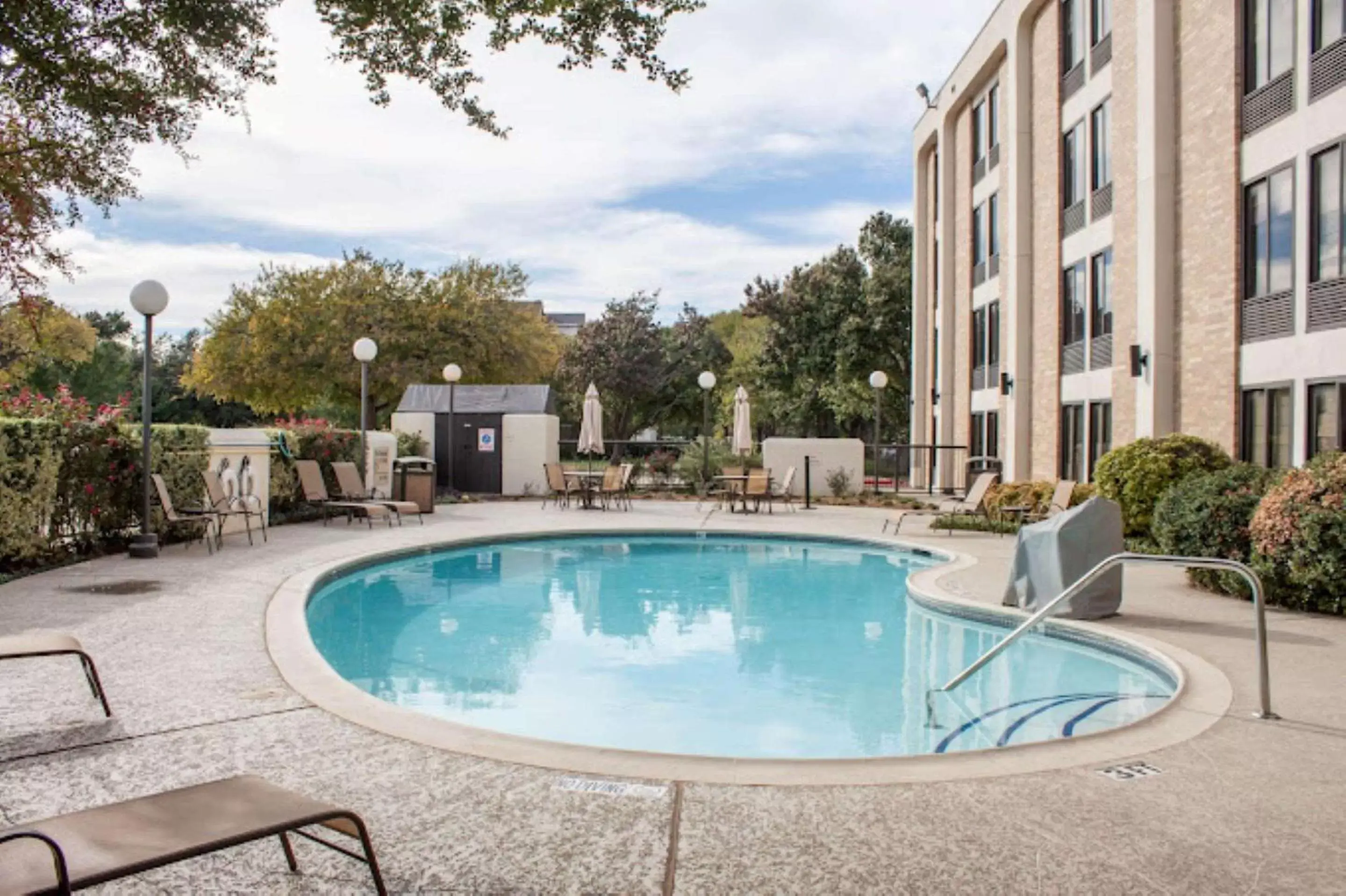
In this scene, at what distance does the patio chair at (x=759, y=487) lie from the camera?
62.2ft

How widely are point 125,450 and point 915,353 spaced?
23.3 m

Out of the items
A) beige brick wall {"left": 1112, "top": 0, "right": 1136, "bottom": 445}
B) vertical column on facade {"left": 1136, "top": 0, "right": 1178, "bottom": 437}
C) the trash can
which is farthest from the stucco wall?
the trash can

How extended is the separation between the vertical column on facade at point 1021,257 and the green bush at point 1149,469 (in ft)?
25.1

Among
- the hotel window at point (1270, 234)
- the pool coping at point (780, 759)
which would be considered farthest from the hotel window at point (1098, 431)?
the pool coping at point (780, 759)

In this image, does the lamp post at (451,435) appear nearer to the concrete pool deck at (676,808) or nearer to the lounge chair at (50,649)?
the concrete pool deck at (676,808)

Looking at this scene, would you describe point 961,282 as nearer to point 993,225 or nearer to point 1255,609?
point 993,225

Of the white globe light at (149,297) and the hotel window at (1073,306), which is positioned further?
the hotel window at (1073,306)

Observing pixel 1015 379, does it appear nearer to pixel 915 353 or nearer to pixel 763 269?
pixel 915 353

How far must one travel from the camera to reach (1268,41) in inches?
508

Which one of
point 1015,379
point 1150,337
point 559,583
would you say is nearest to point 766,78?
point 559,583

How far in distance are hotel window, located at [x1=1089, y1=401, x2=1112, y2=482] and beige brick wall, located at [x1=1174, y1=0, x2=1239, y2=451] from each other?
2.23 meters

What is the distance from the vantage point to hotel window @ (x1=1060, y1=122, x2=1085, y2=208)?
18.4 m

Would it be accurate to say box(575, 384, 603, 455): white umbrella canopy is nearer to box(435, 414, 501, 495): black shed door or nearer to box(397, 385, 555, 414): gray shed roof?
box(397, 385, 555, 414): gray shed roof

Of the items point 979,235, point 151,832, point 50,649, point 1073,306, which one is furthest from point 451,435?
point 151,832
